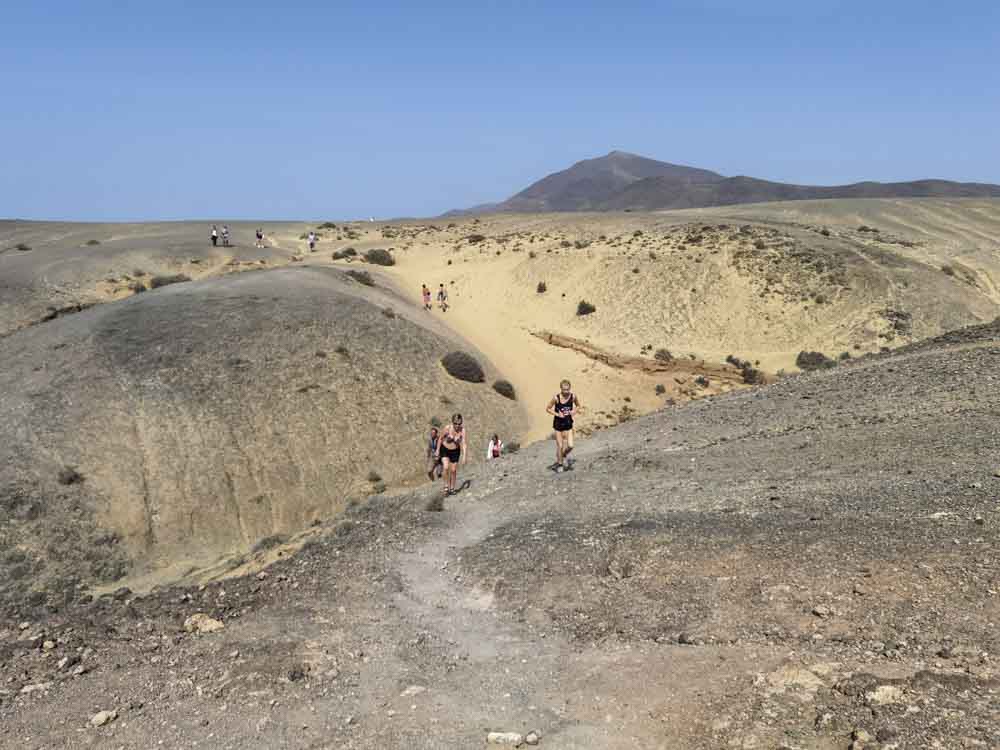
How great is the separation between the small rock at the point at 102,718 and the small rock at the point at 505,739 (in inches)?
182

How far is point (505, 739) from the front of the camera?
830 centimetres

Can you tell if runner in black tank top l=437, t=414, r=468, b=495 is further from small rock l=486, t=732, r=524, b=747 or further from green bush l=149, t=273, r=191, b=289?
green bush l=149, t=273, r=191, b=289

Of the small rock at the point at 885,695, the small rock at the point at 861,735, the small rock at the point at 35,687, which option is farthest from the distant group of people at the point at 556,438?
the small rock at the point at 861,735

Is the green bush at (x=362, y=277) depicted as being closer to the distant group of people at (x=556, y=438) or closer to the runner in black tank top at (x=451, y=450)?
the distant group of people at (x=556, y=438)

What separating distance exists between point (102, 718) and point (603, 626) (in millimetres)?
6310

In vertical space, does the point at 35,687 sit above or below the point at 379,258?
below

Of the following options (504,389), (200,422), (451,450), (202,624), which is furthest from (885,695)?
(504,389)

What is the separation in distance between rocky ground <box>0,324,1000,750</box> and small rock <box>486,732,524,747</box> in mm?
35

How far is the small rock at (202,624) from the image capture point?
39.6ft

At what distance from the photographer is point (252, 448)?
26141 mm

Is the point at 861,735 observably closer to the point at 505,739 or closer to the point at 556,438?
the point at 505,739

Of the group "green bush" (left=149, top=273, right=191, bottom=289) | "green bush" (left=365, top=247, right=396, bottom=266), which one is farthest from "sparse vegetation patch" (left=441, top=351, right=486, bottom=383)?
"green bush" (left=365, top=247, right=396, bottom=266)

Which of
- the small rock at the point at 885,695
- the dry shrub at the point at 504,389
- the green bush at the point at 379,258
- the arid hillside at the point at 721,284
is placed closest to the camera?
the small rock at the point at 885,695

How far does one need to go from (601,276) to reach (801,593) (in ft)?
144
